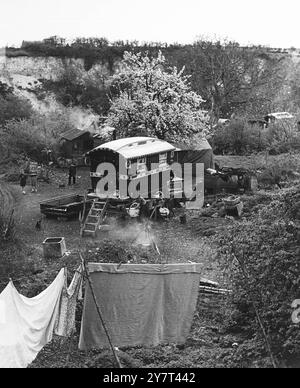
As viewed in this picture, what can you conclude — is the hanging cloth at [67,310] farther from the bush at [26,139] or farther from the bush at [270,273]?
the bush at [26,139]

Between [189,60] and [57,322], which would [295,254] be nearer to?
[57,322]

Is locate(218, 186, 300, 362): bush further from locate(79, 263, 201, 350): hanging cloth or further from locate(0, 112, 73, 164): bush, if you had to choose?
locate(0, 112, 73, 164): bush

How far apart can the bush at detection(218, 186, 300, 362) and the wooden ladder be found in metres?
7.67

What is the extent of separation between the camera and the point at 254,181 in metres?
22.5

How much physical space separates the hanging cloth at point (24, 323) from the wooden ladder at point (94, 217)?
780 centimetres

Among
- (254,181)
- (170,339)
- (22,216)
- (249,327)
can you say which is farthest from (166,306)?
(254,181)

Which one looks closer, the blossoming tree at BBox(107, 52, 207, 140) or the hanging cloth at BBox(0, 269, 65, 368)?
the hanging cloth at BBox(0, 269, 65, 368)

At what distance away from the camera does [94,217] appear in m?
18.5

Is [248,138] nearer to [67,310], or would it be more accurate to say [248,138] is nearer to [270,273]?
[270,273]

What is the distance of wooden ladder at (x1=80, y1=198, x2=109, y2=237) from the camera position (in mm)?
17891

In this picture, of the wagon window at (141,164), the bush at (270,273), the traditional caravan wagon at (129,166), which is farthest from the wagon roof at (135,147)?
the bush at (270,273)

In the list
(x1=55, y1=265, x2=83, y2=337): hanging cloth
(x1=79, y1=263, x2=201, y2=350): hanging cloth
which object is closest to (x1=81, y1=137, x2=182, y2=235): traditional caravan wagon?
(x1=55, y1=265, x2=83, y2=337): hanging cloth

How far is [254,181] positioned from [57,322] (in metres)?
14.4

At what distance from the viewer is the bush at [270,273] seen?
939 centimetres
